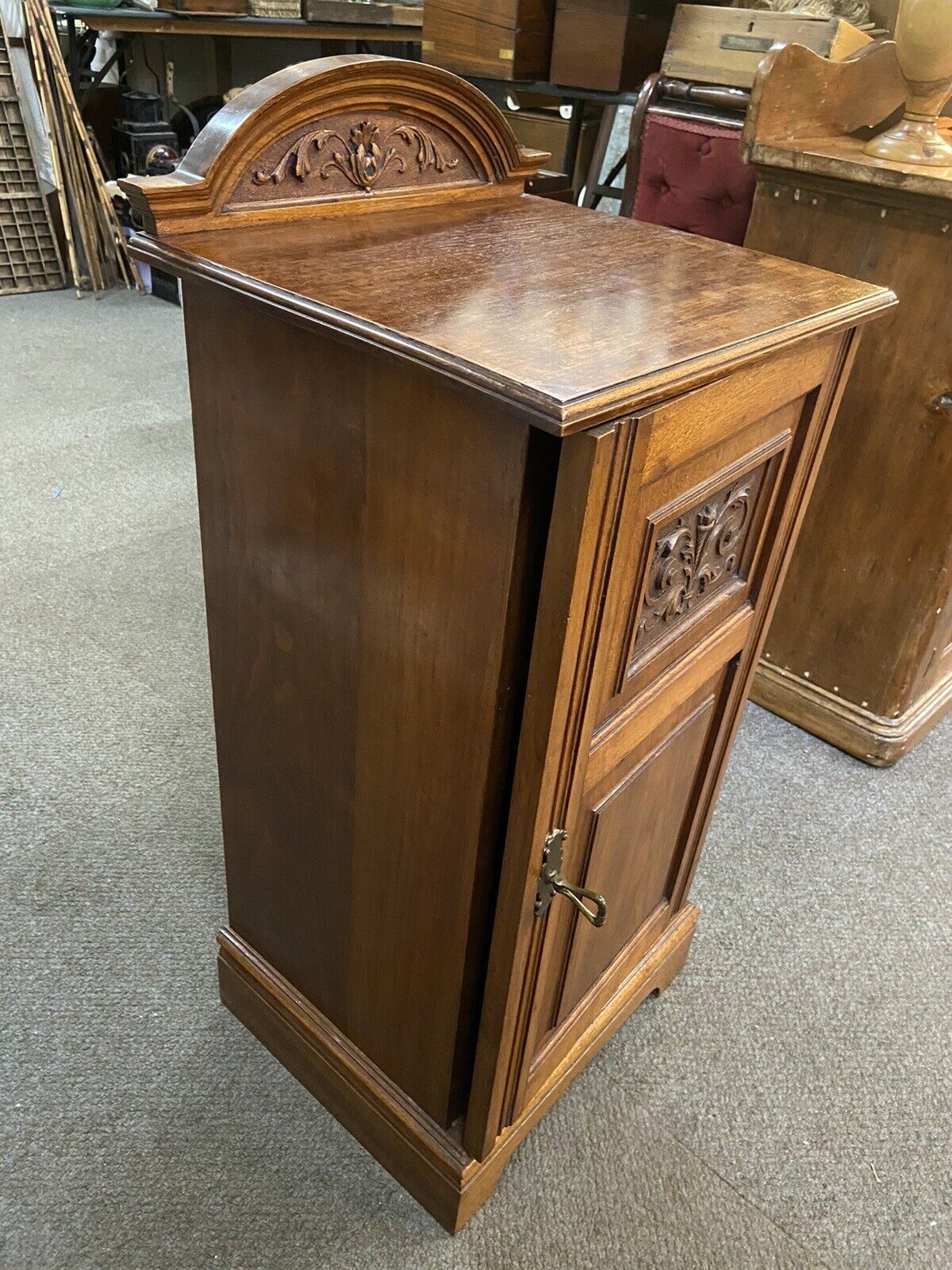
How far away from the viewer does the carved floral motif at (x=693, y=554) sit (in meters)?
0.81

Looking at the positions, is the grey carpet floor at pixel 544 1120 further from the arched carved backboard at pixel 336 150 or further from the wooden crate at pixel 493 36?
the wooden crate at pixel 493 36

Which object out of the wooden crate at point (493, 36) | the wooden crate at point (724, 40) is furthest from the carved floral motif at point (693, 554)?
the wooden crate at point (493, 36)

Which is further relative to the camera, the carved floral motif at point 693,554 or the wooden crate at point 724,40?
the wooden crate at point 724,40

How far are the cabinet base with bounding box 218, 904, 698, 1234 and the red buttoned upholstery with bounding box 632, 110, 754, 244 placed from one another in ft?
5.42

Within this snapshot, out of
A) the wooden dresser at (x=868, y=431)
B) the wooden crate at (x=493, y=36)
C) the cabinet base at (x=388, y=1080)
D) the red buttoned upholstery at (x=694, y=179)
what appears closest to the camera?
the cabinet base at (x=388, y=1080)

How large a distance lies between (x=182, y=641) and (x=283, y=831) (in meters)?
1.10

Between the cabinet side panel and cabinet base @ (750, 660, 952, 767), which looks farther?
cabinet base @ (750, 660, 952, 767)

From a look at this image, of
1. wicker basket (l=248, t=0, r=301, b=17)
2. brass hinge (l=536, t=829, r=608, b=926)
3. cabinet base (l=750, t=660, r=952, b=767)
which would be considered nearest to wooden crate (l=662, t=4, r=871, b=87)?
cabinet base (l=750, t=660, r=952, b=767)

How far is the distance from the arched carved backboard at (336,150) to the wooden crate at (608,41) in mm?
2010

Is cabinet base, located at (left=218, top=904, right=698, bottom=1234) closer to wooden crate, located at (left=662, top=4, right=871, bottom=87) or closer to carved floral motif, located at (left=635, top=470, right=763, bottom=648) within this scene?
carved floral motif, located at (left=635, top=470, right=763, bottom=648)

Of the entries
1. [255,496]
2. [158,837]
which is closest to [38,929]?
[158,837]

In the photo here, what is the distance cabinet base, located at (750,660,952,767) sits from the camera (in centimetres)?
189

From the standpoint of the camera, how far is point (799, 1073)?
4.45 feet

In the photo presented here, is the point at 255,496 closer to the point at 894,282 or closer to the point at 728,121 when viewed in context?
the point at 894,282
